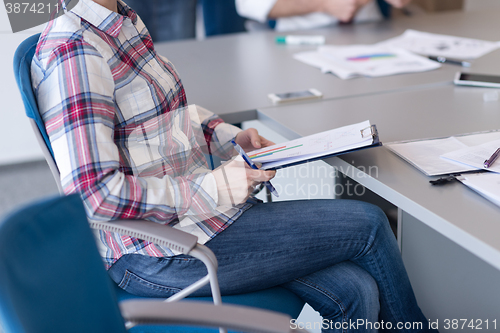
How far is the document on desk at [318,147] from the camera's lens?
34.7 inches

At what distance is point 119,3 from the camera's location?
3.47 ft

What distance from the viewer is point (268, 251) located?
0.97 metres

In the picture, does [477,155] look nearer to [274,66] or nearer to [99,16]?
[99,16]

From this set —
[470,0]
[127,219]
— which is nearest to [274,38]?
[127,219]

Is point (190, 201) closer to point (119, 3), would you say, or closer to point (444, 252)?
point (119, 3)

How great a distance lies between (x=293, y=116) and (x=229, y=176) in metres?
0.39

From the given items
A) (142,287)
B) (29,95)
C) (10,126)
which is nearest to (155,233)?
(142,287)

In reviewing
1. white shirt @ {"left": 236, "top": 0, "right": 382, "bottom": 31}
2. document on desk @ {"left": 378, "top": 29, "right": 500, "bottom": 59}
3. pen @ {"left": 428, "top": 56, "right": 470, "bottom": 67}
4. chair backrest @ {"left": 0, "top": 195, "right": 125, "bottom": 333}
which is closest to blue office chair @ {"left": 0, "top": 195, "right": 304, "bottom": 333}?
chair backrest @ {"left": 0, "top": 195, "right": 125, "bottom": 333}

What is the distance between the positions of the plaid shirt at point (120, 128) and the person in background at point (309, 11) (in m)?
1.43

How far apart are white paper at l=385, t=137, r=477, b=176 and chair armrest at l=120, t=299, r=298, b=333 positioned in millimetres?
438

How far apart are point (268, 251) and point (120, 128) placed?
395 mm

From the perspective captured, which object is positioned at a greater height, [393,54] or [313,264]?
[393,54]

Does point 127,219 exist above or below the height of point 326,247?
above

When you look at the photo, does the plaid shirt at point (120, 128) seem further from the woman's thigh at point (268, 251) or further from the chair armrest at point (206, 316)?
the chair armrest at point (206, 316)
